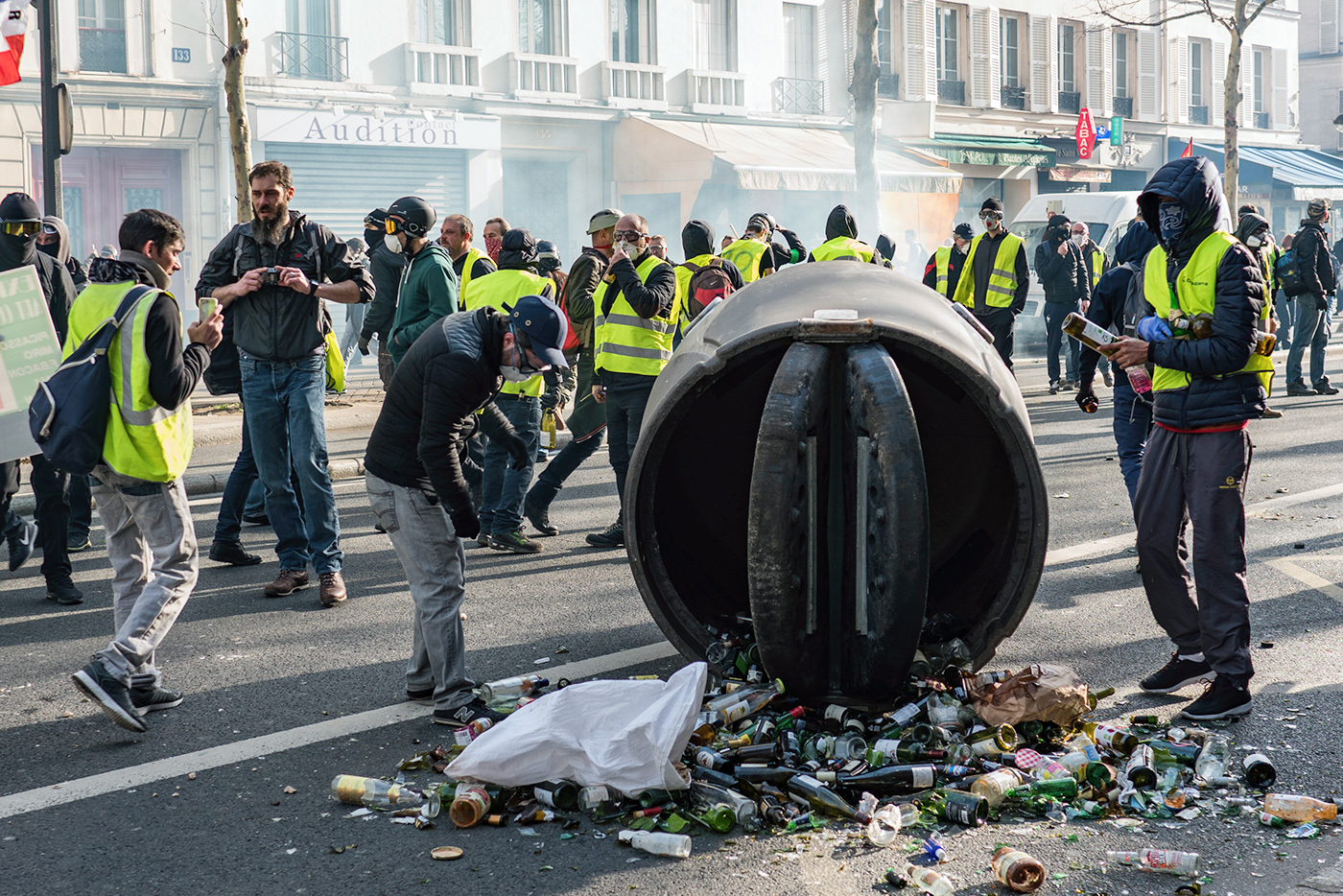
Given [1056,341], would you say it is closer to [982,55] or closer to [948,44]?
[948,44]

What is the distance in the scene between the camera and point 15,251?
6.70 meters

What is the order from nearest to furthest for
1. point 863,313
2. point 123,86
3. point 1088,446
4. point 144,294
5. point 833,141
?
point 863,313
point 144,294
point 1088,446
point 123,86
point 833,141

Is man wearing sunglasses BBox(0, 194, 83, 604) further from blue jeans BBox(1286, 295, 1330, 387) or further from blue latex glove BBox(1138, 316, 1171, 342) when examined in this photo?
blue jeans BBox(1286, 295, 1330, 387)

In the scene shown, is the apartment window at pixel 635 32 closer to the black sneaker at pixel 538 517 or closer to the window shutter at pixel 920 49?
the window shutter at pixel 920 49

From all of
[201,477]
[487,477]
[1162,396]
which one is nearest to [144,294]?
[487,477]

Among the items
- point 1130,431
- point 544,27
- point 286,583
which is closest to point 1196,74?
point 544,27

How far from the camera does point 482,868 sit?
3.50 m

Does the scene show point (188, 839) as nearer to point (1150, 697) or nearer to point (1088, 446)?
point (1150, 697)

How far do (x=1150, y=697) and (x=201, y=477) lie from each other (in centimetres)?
679

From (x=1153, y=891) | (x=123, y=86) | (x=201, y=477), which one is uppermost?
(x=123, y=86)

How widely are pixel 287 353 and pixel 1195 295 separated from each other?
3972mm

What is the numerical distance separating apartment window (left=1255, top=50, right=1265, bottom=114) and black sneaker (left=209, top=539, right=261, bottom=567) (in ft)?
136

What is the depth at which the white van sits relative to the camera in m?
20.3

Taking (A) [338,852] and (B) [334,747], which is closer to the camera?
(A) [338,852]
